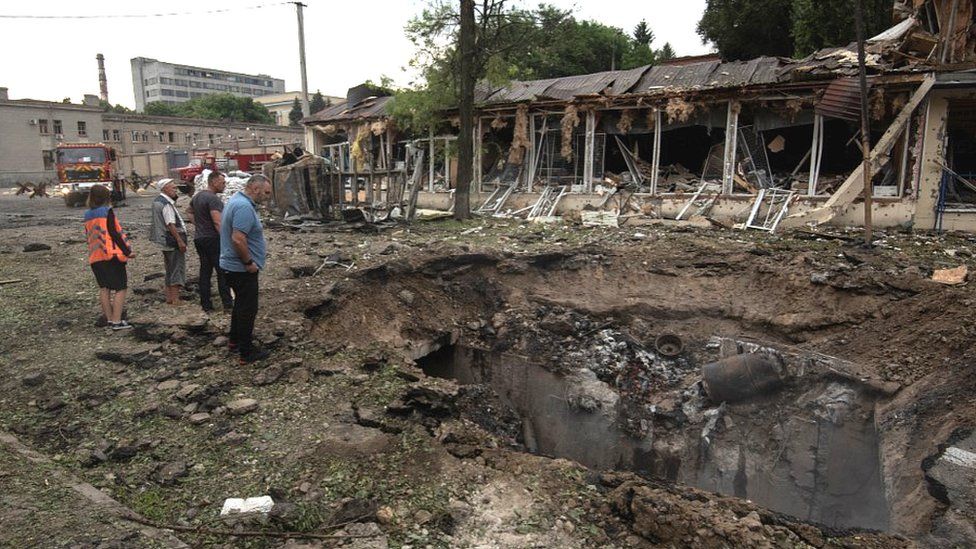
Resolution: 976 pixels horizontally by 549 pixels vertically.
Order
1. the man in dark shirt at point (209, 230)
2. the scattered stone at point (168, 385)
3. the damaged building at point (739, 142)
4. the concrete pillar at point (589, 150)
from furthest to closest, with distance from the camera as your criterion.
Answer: the concrete pillar at point (589, 150) < the damaged building at point (739, 142) < the man in dark shirt at point (209, 230) < the scattered stone at point (168, 385)

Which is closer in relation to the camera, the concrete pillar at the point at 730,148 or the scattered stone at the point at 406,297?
the scattered stone at the point at 406,297

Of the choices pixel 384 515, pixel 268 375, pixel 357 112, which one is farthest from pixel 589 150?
pixel 384 515

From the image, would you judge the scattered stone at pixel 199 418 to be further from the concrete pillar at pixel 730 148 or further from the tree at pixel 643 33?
the tree at pixel 643 33

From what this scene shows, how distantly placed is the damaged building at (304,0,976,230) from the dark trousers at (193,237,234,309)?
6262mm

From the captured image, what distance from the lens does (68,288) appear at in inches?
283

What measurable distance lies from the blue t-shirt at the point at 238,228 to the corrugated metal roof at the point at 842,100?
10.3 m

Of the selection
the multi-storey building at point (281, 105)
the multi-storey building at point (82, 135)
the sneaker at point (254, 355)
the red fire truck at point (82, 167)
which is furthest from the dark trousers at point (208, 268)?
the multi-storey building at point (281, 105)

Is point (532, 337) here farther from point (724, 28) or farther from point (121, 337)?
point (724, 28)

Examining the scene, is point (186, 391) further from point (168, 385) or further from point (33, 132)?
point (33, 132)

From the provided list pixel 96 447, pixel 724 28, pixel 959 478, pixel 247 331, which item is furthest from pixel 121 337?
pixel 724 28

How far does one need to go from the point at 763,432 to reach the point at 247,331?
4.99 m

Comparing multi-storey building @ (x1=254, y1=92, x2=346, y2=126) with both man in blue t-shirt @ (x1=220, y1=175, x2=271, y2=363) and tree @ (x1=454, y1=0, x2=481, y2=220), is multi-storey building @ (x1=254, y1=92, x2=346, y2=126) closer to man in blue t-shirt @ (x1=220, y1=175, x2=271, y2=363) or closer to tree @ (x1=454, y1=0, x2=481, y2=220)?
tree @ (x1=454, y1=0, x2=481, y2=220)

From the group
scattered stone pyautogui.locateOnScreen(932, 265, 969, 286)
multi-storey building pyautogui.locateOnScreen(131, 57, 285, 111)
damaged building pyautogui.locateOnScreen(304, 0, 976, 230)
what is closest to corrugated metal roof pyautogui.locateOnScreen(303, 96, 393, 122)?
damaged building pyautogui.locateOnScreen(304, 0, 976, 230)

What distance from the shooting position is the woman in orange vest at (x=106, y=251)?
5.50m
